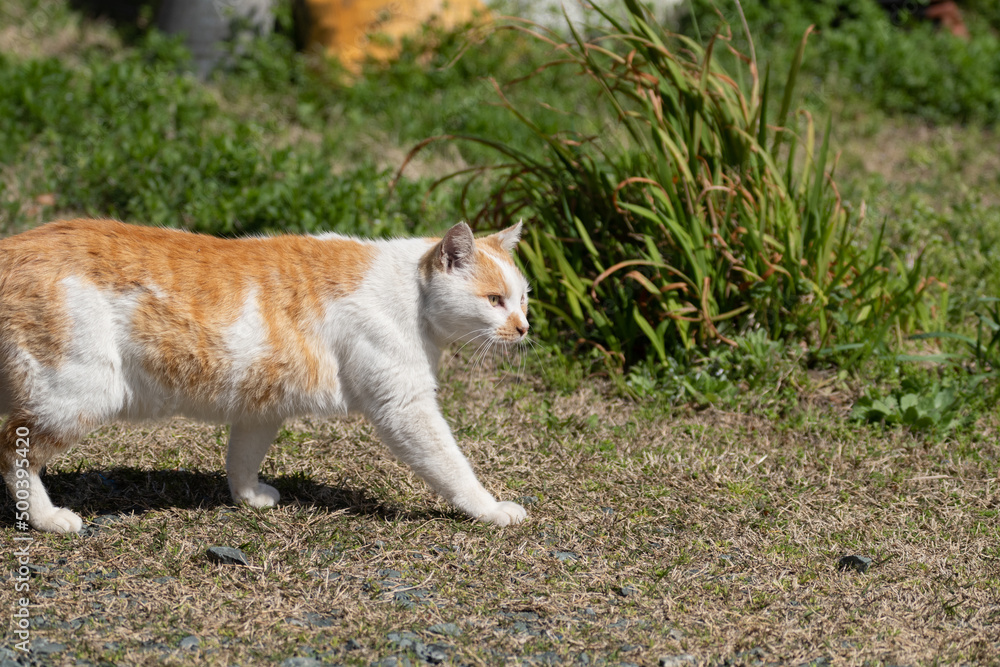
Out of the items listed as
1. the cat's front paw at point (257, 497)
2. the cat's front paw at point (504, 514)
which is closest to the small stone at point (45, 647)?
the cat's front paw at point (257, 497)

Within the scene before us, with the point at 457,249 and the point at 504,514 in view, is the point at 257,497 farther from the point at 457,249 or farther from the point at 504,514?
the point at 457,249

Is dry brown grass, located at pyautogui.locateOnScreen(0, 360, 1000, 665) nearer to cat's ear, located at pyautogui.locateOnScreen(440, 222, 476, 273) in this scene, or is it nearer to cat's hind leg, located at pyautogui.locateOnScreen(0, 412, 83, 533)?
cat's hind leg, located at pyautogui.locateOnScreen(0, 412, 83, 533)

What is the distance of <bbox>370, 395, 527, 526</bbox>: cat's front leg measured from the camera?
3.20 metres

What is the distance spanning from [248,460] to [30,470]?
0.71 meters

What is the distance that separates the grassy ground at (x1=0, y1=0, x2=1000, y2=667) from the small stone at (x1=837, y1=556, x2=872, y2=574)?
4 centimetres

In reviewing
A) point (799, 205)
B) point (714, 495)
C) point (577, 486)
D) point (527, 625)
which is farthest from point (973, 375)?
point (527, 625)

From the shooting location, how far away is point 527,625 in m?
2.80

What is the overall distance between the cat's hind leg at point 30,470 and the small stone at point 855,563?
8.53 feet

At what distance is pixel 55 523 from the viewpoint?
3.11 metres

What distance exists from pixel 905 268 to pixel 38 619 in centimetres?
437

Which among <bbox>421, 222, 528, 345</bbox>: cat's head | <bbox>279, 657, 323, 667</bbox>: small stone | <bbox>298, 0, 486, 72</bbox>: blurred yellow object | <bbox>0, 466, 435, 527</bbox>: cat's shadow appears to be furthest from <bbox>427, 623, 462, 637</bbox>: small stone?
<bbox>298, 0, 486, 72</bbox>: blurred yellow object

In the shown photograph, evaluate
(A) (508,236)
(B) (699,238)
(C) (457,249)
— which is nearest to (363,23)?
(B) (699,238)

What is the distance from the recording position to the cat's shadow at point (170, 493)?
339 cm

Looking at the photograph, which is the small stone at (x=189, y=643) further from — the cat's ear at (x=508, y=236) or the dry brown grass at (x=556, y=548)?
the cat's ear at (x=508, y=236)
